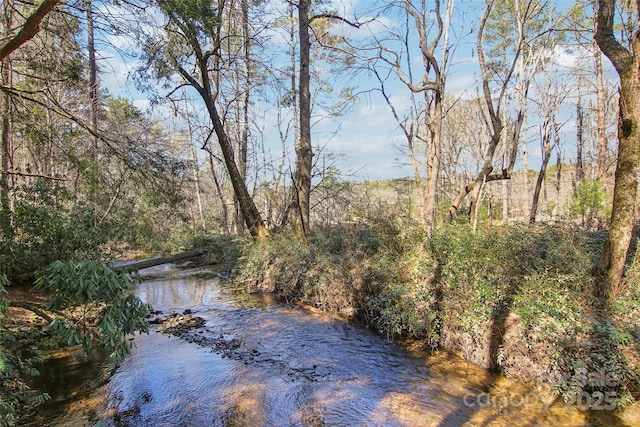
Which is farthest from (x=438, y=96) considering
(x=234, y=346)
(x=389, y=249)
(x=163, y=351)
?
(x=163, y=351)

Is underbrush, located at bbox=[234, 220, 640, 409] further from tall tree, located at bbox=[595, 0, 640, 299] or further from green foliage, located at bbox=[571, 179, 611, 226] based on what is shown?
green foliage, located at bbox=[571, 179, 611, 226]

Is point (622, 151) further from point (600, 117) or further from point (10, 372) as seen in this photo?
point (600, 117)

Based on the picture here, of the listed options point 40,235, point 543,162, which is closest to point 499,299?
Result: point 40,235

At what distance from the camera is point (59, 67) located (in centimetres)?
641

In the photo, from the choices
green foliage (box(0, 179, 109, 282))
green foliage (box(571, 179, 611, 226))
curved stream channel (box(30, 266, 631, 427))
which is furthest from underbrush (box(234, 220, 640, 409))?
green foliage (box(0, 179, 109, 282))

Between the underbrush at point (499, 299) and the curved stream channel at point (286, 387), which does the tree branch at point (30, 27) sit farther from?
the underbrush at point (499, 299)

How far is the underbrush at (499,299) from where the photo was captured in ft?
14.2

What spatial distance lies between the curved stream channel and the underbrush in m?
0.32

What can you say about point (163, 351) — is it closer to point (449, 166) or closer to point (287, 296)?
point (287, 296)

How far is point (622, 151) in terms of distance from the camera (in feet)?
16.2

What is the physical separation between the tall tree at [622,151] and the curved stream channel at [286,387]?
1.85 metres

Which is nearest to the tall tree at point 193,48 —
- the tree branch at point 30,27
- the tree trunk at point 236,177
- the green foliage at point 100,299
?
the tree trunk at point 236,177

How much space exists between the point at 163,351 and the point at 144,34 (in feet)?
18.1

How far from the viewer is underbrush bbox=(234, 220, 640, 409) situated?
14.2ft
